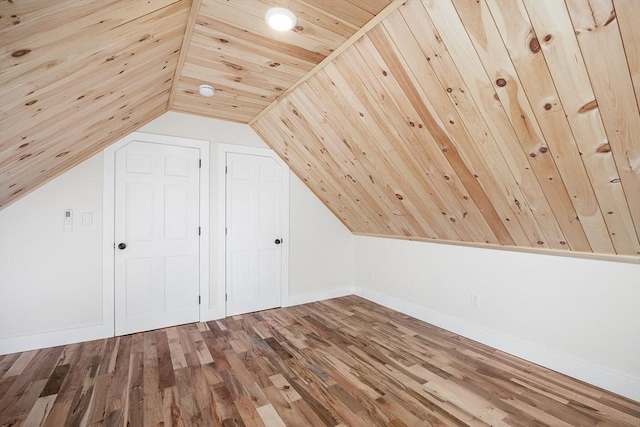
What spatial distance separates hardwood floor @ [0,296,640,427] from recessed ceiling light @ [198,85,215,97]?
2.40 meters

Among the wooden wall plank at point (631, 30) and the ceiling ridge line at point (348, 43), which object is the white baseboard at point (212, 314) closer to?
the ceiling ridge line at point (348, 43)

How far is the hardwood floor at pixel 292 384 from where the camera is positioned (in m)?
1.84

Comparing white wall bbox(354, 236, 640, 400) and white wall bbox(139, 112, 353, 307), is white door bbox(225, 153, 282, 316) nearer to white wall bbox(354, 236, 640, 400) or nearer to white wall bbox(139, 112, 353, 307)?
white wall bbox(139, 112, 353, 307)

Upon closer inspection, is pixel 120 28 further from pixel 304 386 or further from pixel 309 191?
pixel 309 191

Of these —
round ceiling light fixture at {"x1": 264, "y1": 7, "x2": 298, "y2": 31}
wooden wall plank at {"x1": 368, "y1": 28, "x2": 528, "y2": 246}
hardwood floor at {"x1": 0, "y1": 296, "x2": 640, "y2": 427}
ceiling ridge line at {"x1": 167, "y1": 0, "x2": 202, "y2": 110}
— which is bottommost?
hardwood floor at {"x1": 0, "y1": 296, "x2": 640, "y2": 427}

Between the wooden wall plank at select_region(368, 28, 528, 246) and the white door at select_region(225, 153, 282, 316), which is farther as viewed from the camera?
the white door at select_region(225, 153, 282, 316)

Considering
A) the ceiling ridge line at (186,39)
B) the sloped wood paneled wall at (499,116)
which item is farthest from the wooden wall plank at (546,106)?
the ceiling ridge line at (186,39)

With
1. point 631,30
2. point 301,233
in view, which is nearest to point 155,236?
point 301,233

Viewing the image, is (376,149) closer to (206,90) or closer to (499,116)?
(499,116)

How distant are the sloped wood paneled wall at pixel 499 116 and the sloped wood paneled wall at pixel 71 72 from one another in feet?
3.72

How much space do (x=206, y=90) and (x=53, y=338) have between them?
2.75 meters

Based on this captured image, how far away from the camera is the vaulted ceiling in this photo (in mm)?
1230

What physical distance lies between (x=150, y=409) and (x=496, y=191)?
9.34 ft

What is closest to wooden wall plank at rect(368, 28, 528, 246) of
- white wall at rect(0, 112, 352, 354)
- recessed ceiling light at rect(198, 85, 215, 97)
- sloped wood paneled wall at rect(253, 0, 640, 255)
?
sloped wood paneled wall at rect(253, 0, 640, 255)
